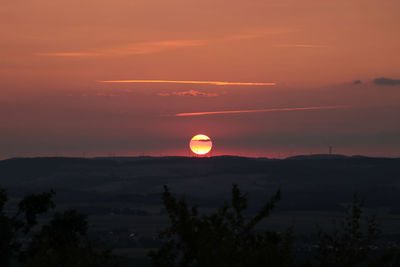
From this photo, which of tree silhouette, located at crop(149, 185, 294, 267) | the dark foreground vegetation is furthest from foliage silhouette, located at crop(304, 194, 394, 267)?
tree silhouette, located at crop(149, 185, 294, 267)

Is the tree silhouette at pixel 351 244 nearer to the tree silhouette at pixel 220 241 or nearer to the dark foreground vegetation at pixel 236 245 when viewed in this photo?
the dark foreground vegetation at pixel 236 245

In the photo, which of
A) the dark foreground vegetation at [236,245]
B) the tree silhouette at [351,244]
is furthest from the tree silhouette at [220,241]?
the tree silhouette at [351,244]

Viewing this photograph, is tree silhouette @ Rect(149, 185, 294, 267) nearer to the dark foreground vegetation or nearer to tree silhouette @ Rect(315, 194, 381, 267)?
the dark foreground vegetation

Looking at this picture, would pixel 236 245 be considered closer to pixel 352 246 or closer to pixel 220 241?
pixel 220 241

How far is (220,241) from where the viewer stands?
57.1ft

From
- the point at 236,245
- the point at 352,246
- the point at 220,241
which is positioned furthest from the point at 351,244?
the point at 220,241

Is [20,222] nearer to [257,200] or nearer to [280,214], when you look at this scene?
[280,214]

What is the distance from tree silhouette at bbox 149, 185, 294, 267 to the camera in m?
16.0

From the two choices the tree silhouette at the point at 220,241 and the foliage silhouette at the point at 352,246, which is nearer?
the tree silhouette at the point at 220,241

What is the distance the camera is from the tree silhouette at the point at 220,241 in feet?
52.4

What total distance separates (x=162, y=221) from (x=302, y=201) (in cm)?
5148

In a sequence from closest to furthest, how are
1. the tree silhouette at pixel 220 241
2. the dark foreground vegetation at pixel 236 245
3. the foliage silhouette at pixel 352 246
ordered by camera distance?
the tree silhouette at pixel 220 241 < the dark foreground vegetation at pixel 236 245 < the foliage silhouette at pixel 352 246

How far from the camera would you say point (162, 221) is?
144625 mm

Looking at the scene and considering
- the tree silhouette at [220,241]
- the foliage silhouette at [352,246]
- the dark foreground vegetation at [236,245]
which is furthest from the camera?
the foliage silhouette at [352,246]
